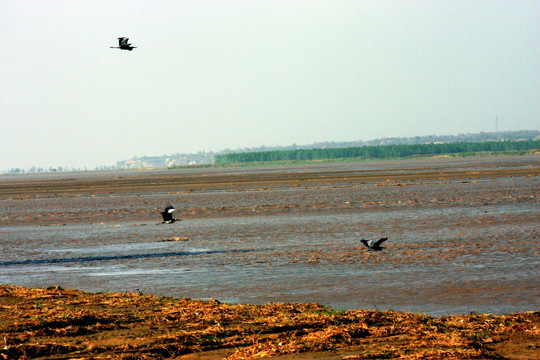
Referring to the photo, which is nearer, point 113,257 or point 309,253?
point 309,253

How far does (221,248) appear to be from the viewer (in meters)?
22.7

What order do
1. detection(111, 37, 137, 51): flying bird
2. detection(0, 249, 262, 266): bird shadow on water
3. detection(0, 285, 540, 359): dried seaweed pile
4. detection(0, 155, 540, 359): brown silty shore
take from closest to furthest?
detection(0, 285, 540, 359): dried seaweed pile
detection(0, 155, 540, 359): brown silty shore
detection(111, 37, 137, 51): flying bird
detection(0, 249, 262, 266): bird shadow on water

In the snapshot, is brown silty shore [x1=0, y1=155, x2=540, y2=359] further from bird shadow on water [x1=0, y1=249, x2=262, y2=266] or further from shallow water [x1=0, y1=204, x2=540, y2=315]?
bird shadow on water [x1=0, y1=249, x2=262, y2=266]

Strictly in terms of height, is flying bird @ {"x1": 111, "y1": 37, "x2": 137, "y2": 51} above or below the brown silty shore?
above

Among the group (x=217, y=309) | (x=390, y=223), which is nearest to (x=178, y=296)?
(x=217, y=309)

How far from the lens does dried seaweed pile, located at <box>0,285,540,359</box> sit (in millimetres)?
9188

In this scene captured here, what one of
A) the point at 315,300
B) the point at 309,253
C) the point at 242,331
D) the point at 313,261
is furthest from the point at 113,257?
the point at 242,331

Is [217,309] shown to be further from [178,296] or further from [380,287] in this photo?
[380,287]

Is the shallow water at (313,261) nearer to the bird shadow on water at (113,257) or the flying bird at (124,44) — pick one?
the bird shadow on water at (113,257)

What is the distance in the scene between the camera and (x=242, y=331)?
34.0ft

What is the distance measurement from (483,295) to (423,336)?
4.18 metres

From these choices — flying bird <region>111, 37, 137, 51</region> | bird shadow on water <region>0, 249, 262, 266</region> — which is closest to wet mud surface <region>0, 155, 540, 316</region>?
bird shadow on water <region>0, 249, 262, 266</region>

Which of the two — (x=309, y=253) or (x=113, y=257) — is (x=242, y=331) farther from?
(x=113, y=257)

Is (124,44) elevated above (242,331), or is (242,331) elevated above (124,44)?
(124,44)
